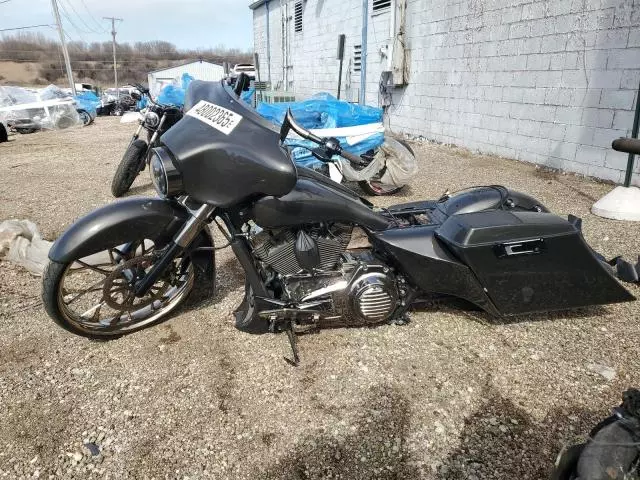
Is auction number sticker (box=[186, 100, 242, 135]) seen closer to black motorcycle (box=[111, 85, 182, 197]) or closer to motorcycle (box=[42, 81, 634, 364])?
A: motorcycle (box=[42, 81, 634, 364])

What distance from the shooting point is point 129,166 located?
5.56 meters

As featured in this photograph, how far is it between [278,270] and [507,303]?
122 centimetres

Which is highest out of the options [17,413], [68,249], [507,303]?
[68,249]

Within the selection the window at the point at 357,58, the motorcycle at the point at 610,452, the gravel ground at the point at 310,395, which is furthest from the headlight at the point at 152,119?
the window at the point at 357,58

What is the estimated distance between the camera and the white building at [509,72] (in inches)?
226

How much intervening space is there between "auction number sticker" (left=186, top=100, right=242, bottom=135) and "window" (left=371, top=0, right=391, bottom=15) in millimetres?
9553

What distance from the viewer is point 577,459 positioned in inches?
40.8

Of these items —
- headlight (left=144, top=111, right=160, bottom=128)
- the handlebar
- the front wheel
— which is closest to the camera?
the handlebar

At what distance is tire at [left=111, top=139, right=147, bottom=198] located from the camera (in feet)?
18.2

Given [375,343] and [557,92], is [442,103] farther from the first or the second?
[375,343]


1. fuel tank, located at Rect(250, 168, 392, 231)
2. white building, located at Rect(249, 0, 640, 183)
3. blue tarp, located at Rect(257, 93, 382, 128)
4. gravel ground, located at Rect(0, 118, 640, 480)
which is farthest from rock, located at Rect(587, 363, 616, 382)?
white building, located at Rect(249, 0, 640, 183)

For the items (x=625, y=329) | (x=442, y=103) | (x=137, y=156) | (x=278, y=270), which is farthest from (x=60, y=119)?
(x=625, y=329)

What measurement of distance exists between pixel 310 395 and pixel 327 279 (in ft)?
1.89

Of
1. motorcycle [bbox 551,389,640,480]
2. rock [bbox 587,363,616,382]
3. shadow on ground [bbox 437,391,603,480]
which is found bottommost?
shadow on ground [bbox 437,391,603,480]
